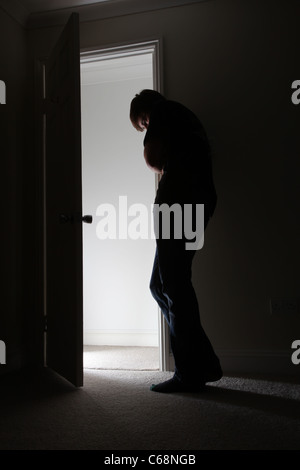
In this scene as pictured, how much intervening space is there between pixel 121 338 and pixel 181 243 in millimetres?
1766

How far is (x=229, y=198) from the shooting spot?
7.95 feet

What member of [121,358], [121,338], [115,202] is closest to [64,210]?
[121,358]

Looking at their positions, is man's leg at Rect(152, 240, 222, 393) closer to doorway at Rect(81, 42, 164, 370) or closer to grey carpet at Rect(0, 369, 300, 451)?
grey carpet at Rect(0, 369, 300, 451)

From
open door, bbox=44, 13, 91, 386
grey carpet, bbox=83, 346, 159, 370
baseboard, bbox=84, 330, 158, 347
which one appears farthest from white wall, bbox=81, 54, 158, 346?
open door, bbox=44, 13, 91, 386

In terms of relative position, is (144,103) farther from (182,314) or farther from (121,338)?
(121,338)

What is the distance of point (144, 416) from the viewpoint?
1.58m

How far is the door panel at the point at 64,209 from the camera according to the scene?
78.5 inches

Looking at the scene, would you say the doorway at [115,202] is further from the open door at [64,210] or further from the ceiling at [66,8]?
the open door at [64,210]

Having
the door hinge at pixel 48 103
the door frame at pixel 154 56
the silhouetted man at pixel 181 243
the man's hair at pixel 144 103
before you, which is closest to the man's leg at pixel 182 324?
the silhouetted man at pixel 181 243

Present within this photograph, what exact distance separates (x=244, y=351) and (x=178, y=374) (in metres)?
0.58

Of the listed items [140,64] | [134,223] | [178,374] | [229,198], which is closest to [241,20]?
[229,198]

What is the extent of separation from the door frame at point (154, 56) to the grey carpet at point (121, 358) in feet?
0.51

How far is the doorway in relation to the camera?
136 inches

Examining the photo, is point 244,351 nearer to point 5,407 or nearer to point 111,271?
point 5,407
